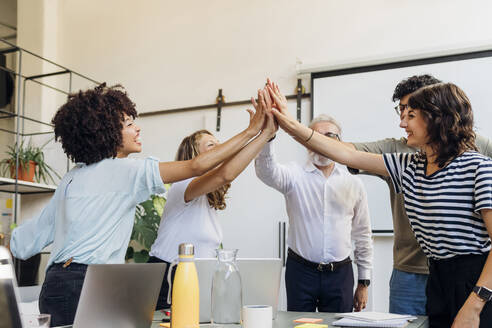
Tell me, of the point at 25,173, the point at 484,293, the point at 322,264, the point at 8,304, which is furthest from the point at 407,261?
the point at 25,173

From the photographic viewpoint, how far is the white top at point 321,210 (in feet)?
7.78

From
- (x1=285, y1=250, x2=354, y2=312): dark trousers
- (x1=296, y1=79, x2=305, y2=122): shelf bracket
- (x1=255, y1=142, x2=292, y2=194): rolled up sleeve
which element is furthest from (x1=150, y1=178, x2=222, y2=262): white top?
(x1=296, y1=79, x2=305, y2=122): shelf bracket

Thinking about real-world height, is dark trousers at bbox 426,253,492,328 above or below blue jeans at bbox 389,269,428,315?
above

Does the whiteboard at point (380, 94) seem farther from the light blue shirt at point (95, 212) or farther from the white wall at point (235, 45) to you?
the light blue shirt at point (95, 212)

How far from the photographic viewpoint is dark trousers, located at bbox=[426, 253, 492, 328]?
56.6 inches

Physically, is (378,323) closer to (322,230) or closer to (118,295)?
(118,295)

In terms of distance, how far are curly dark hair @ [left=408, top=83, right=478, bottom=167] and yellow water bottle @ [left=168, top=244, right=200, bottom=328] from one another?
0.81 m

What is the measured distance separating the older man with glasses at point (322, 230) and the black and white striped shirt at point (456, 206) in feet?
2.60

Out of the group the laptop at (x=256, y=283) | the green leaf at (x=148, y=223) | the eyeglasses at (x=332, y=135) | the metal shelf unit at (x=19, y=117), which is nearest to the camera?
the laptop at (x=256, y=283)

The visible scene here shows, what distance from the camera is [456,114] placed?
1.57 m

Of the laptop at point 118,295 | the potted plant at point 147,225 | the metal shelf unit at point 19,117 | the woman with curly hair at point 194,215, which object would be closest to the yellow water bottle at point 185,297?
the laptop at point 118,295

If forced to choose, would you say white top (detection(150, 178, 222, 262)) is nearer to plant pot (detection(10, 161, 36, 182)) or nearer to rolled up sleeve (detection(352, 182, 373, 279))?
rolled up sleeve (detection(352, 182, 373, 279))

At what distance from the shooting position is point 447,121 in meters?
1.58

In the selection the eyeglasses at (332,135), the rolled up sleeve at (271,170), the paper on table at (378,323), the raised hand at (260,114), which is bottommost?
the paper on table at (378,323)
